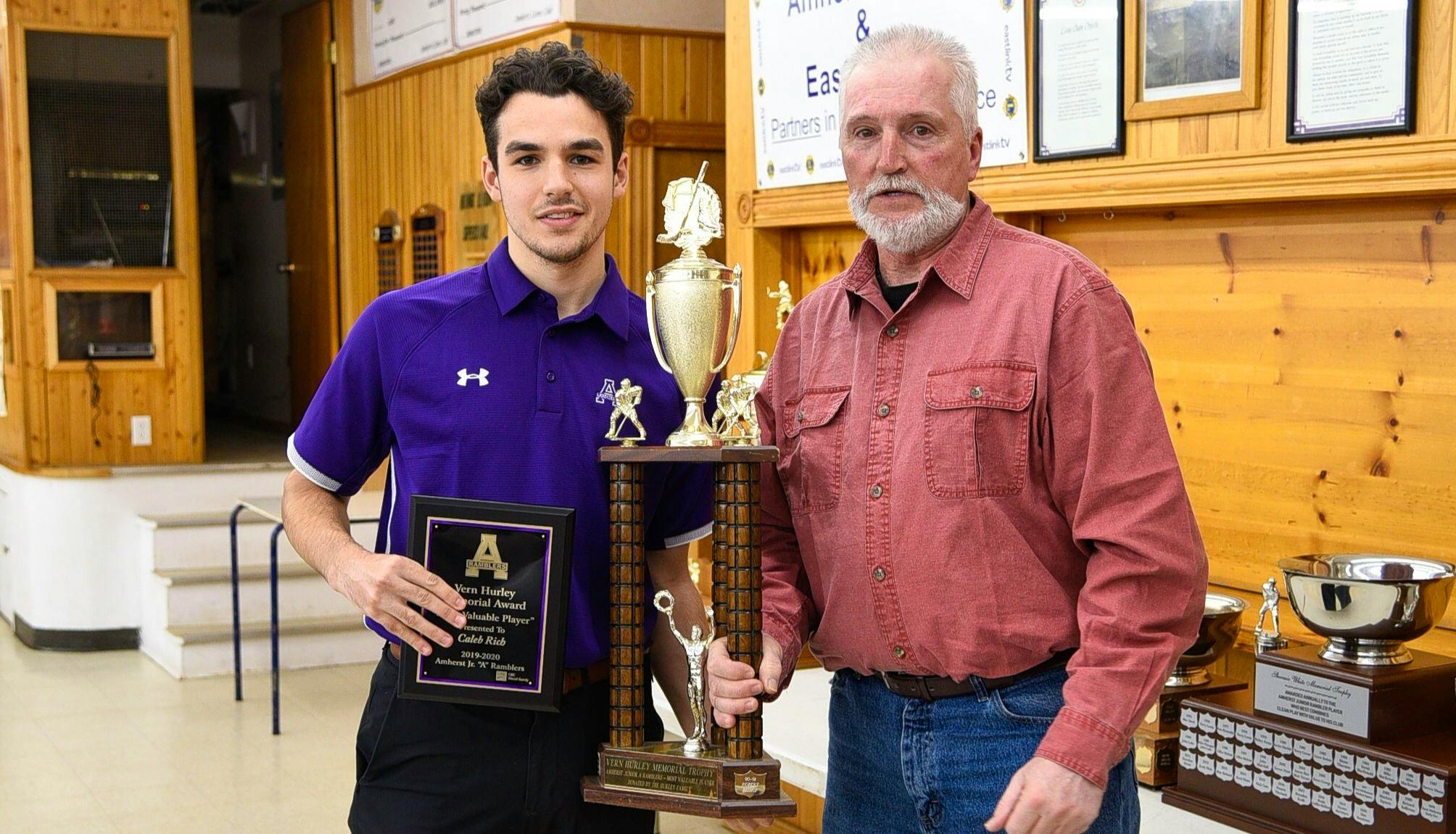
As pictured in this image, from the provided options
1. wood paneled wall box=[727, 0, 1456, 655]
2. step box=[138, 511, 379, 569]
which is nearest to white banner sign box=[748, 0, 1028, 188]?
Answer: wood paneled wall box=[727, 0, 1456, 655]

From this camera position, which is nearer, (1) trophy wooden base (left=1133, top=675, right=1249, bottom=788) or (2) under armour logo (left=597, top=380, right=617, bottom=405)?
(2) under armour logo (left=597, top=380, right=617, bottom=405)

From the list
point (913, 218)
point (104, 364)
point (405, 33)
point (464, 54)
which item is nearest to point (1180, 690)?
point (913, 218)

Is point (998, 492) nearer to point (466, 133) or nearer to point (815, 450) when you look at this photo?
point (815, 450)

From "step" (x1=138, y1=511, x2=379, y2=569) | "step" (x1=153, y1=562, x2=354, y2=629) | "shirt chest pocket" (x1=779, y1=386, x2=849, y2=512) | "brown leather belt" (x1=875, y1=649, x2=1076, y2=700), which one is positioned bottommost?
"step" (x1=153, y1=562, x2=354, y2=629)

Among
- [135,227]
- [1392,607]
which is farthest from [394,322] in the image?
[135,227]

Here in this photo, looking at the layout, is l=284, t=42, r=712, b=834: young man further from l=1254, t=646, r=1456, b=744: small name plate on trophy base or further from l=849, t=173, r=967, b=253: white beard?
l=1254, t=646, r=1456, b=744: small name plate on trophy base

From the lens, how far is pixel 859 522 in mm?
1939

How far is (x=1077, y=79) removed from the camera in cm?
362

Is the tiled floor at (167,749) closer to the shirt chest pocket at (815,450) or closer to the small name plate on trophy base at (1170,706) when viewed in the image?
the small name plate on trophy base at (1170,706)

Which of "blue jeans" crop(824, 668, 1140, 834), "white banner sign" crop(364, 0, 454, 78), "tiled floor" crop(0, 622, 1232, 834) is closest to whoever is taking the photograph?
"blue jeans" crop(824, 668, 1140, 834)

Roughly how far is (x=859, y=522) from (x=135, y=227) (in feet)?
21.3

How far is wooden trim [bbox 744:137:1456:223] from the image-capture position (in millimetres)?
2863

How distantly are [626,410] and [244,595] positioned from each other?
5.38 metres

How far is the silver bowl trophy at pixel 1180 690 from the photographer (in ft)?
9.94
